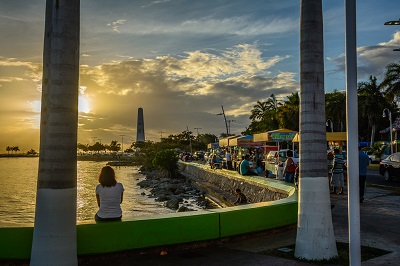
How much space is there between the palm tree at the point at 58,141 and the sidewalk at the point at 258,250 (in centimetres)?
167

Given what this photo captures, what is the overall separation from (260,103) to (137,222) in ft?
271

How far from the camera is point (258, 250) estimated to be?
7730 millimetres

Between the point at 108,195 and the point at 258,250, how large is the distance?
3.07 metres

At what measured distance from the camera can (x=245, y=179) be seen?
20938 millimetres

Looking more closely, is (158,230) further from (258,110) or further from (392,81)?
(258,110)

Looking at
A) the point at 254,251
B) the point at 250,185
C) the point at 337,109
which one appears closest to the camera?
the point at 254,251

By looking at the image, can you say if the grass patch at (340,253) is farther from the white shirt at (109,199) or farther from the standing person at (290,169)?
the standing person at (290,169)

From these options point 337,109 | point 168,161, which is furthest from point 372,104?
point 168,161

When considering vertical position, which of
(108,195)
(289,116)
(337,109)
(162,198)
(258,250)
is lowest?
(162,198)

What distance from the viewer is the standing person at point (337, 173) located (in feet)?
52.3

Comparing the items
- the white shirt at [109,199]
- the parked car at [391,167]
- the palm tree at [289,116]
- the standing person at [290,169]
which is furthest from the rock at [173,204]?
the palm tree at [289,116]

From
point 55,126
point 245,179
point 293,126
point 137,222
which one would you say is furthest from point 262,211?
point 293,126

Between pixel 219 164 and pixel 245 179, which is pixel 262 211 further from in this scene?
pixel 219 164

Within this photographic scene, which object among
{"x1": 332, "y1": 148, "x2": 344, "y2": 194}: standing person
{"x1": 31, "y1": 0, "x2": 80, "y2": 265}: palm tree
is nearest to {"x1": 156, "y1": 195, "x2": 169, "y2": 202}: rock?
{"x1": 332, "y1": 148, "x2": 344, "y2": 194}: standing person
